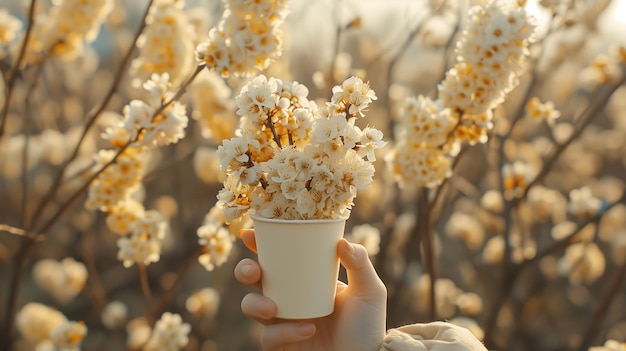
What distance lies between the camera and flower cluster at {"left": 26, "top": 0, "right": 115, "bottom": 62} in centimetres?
194

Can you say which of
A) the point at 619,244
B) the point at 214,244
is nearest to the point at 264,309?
the point at 214,244

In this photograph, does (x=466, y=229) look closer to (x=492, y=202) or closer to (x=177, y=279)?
(x=492, y=202)

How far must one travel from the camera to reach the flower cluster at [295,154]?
989 mm

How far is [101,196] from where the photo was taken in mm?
1742

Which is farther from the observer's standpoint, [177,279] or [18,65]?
[177,279]

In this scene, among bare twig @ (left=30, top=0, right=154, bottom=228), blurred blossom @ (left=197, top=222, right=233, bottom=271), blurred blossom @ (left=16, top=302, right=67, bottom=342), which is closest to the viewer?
bare twig @ (left=30, top=0, right=154, bottom=228)

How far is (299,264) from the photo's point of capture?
1.06 meters

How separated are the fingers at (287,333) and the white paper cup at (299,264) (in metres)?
Answer: 0.02

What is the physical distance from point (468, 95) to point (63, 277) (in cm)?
205

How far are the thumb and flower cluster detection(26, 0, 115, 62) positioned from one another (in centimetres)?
130

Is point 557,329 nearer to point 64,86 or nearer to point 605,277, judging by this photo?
point 605,277

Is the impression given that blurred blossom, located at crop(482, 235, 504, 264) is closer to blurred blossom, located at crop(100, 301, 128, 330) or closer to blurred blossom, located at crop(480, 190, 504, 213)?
blurred blossom, located at crop(480, 190, 504, 213)

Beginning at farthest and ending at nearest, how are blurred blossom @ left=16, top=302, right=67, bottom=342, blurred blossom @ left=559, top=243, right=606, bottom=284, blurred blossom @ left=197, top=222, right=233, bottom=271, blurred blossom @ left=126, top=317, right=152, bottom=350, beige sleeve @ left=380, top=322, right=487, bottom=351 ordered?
blurred blossom @ left=559, top=243, right=606, bottom=284, blurred blossom @ left=16, top=302, right=67, bottom=342, blurred blossom @ left=126, top=317, right=152, bottom=350, blurred blossom @ left=197, top=222, right=233, bottom=271, beige sleeve @ left=380, top=322, right=487, bottom=351

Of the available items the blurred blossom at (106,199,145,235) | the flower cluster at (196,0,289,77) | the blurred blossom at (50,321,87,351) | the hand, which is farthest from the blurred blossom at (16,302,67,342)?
the hand
